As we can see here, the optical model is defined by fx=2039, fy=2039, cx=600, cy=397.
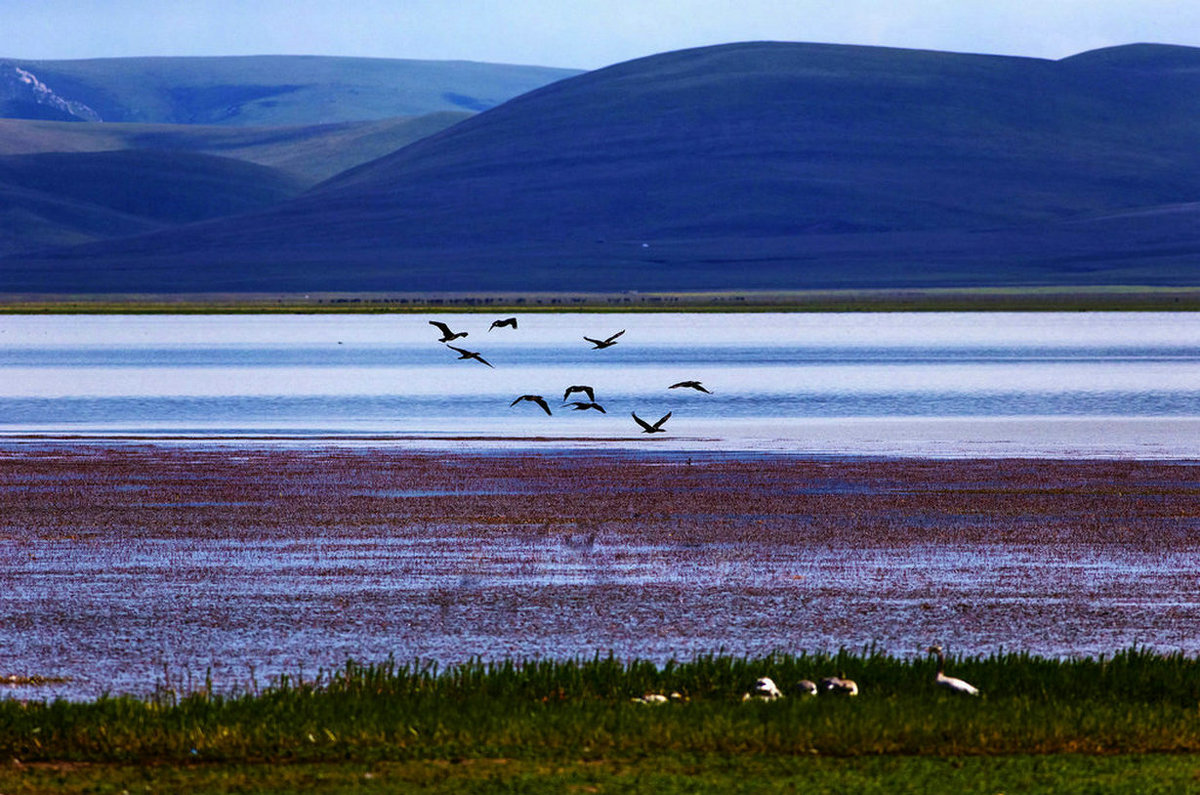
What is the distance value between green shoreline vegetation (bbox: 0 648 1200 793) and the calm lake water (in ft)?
76.9

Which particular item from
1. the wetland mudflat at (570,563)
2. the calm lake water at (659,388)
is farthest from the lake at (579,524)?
the calm lake water at (659,388)

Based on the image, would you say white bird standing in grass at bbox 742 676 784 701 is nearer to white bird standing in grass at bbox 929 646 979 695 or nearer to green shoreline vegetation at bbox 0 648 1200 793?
green shoreline vegetation at bbox 0 648 1200 793

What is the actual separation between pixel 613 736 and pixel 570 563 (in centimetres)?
948

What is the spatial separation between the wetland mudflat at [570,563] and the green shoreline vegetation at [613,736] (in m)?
2.18

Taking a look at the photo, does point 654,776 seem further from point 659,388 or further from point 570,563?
point 659,388

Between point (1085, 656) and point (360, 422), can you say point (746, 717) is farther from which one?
point (360, 422)

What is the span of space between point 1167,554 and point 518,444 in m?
19.3

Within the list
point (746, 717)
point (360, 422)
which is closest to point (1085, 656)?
point (746, 717)

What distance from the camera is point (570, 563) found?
22688 mm

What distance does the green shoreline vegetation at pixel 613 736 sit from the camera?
1227 centimetres

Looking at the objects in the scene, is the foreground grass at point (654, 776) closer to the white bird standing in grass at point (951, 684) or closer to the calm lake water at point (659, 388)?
the white bird standing in grass at point (951, 684)

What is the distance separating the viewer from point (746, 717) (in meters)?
13.6

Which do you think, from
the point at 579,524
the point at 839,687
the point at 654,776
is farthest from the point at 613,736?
the point at 579,524

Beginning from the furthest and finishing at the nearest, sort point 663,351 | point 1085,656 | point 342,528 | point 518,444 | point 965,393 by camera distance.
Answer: point 663,351, point 965,393, point 518,444, point 342,528, point 1085,656
